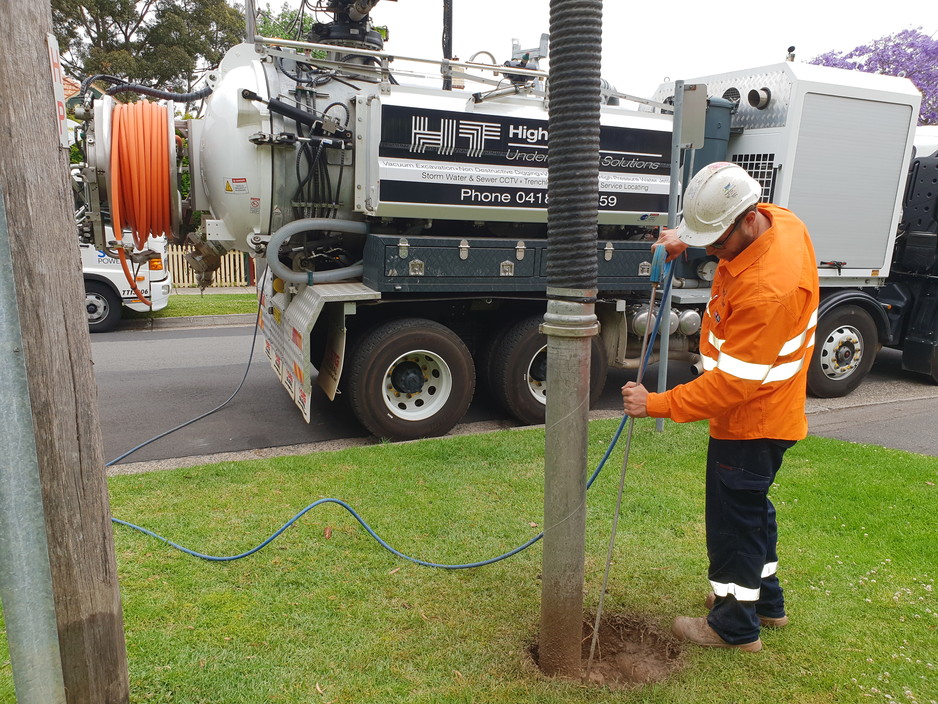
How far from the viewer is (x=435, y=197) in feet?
18.4

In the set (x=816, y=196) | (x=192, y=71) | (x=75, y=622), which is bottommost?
(x=75, y=622)

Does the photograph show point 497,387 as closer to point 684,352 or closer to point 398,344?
point 398,344

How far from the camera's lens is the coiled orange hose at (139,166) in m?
5.38

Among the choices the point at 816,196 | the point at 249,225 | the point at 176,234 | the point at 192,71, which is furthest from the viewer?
the point at 192,71

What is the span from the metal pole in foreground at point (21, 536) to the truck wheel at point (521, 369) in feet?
14.8

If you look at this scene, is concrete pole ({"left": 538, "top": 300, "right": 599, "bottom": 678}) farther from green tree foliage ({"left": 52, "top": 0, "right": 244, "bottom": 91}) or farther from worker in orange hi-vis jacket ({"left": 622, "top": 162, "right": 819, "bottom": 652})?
green tree foliage ({"left": 52, "top": 0, "right": 244, "bottom": 91})

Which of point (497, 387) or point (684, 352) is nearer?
point (497, 387)

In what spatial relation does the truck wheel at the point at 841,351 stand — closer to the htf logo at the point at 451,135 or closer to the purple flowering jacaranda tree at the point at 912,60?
the htf logo at the point at 451,135

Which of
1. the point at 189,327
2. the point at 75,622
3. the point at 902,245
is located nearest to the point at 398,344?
the point at 75,622

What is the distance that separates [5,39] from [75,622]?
1748 millimetres

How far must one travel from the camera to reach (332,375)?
18.9ft

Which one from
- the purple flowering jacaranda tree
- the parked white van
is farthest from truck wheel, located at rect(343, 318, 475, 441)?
the purple flowering jacaranda tree

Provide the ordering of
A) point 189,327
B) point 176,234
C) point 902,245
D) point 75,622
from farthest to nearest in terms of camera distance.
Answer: point 189,327 < point 902,245 < point 176,234 < point 75,622

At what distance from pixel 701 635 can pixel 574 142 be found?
82.9 inches
